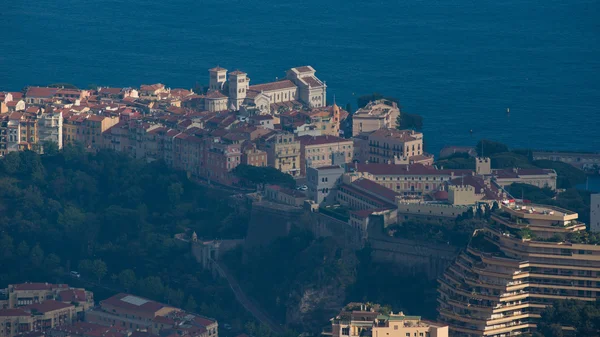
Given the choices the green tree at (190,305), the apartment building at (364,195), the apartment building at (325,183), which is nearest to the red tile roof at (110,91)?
the apartment building at (325,183)

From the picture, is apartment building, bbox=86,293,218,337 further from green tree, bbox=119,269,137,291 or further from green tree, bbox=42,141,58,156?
green tree, bbox=42,141,58,156

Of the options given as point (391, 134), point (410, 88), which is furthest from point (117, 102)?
point (410, 88)

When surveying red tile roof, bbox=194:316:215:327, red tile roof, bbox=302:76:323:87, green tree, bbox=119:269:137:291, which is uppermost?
red tile roof, bbox=302:76:323:87

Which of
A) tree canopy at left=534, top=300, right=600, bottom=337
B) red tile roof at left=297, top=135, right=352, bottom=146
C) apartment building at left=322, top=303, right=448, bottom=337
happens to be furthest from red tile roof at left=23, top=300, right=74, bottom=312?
tree canopy at left=534, top=300, right=600, bottom=337

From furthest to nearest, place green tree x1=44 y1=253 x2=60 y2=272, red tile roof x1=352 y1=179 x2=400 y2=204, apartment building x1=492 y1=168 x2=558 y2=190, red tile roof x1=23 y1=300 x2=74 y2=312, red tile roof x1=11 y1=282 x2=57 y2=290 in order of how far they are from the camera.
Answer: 1. green tree x1=44 y1=253 x2=60 y2=272
2. apartment building x1=492 y1=168 x2=558 y2=190
3. red tile roof x1=11 y1=282 x2=57 y2=290
4. red tile roof x1=352 y1=179 x2=400 y2=204
5. red tile roof x1=23 y1=300 x2=74 y2=312

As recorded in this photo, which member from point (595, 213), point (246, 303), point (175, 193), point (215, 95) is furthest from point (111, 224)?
point (595, 213)

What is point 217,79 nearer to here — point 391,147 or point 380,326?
point 391,147
